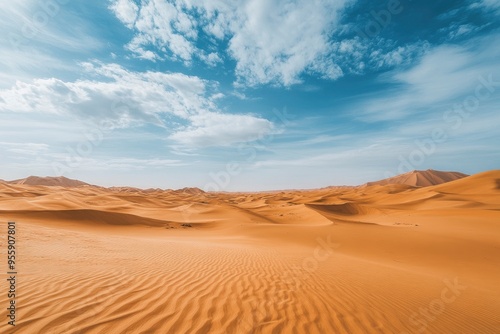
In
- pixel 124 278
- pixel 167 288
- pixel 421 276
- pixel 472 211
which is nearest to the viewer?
pixel 167 288

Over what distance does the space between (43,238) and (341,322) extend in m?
11.8

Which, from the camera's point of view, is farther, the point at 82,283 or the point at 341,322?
the point at 82,283

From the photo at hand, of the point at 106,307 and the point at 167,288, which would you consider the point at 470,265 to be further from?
the point at 106,307

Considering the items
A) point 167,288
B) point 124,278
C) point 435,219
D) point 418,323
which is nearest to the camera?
point 418,323

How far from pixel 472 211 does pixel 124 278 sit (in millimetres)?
31369

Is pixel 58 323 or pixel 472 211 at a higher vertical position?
pixel 472 211

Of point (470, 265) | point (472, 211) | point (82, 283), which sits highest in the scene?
point (472, 211)

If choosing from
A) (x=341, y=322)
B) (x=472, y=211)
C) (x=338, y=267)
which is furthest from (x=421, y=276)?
(x=472, y=211)

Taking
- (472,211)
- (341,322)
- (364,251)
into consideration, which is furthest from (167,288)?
(472,211)

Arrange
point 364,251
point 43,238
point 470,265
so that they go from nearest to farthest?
point 43,238
point 470,265
point 364,251

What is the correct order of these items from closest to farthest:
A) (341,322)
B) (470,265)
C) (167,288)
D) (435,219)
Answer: (341,322) → (167,288) → (470,265) → (435,219)

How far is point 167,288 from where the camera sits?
17.3 ft

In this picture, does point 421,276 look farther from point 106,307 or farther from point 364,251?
point 106,307

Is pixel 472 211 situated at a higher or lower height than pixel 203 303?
higher
